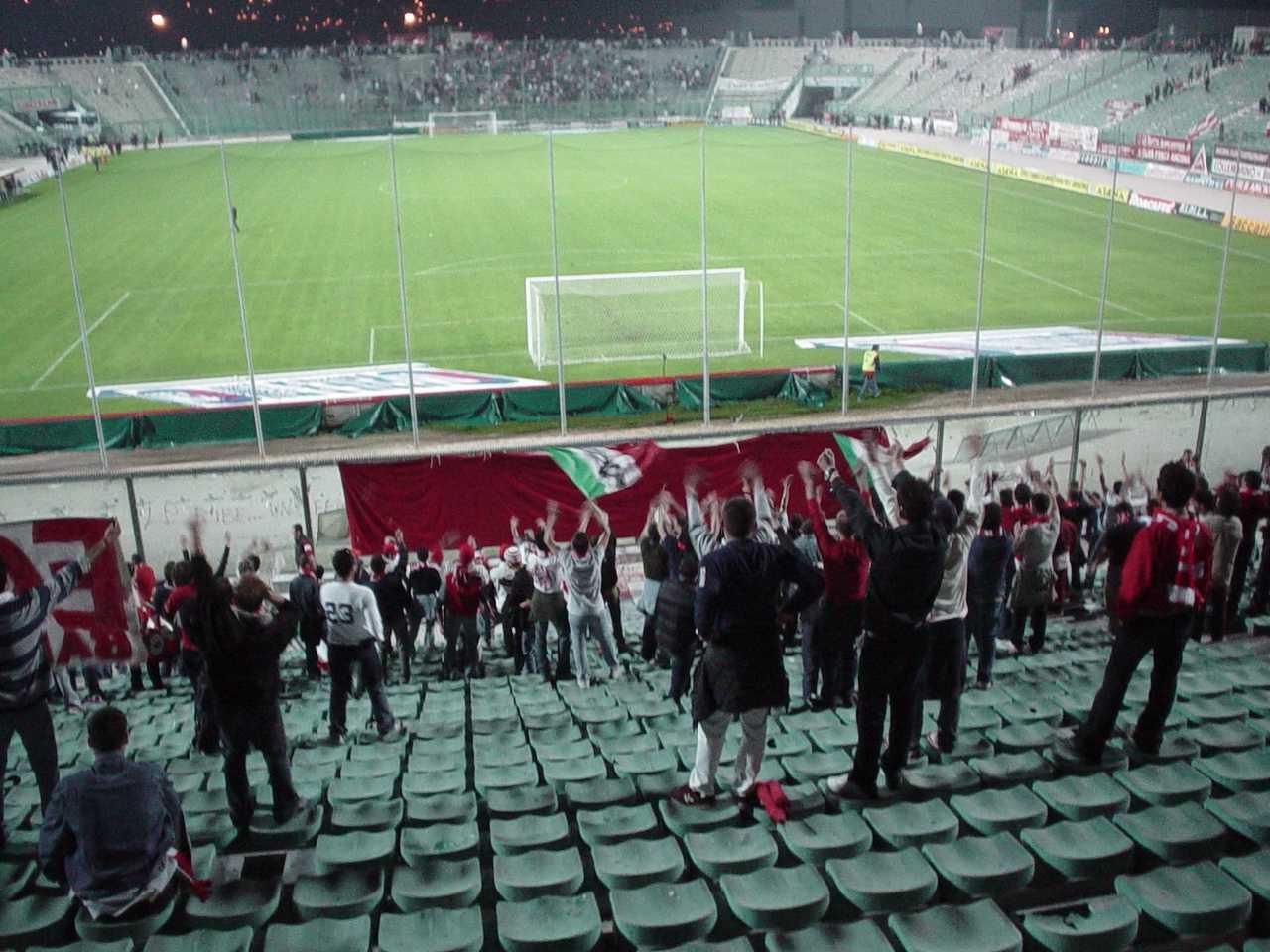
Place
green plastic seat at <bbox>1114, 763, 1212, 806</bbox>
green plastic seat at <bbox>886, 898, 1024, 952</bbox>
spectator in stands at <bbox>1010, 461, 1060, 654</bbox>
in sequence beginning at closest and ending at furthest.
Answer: green plastic seat at <bbox>886, 898, 1024, 952</bbox> < green plastic seat at <bbox>1114, 763, 1212, 806</bbox> < spectator in stands at <bbox>1010, 461, 1060, 654</bbox>

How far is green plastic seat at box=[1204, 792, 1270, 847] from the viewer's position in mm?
4168

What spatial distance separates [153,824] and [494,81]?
91.7 meters

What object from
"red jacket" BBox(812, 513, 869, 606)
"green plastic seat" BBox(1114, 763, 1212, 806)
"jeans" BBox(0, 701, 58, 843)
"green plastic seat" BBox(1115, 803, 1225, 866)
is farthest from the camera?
"red jacket" BBox(812, 513, 869, 606)

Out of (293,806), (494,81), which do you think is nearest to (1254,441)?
(293,806)

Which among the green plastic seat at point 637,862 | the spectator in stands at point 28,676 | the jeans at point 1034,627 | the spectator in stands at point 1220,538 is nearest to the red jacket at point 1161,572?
the green plastic seat at point 637,862

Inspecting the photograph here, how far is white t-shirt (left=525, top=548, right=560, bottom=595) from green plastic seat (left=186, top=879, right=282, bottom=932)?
4.61 meters

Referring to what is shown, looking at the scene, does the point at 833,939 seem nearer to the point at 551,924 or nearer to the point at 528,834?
the point at 551,924

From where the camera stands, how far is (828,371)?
21266mm

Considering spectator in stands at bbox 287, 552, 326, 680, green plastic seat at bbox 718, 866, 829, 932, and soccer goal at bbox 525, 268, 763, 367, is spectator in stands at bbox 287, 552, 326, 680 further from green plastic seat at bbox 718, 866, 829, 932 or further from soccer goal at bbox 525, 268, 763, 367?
soccer goal at bbox 525, 268, 763, 367

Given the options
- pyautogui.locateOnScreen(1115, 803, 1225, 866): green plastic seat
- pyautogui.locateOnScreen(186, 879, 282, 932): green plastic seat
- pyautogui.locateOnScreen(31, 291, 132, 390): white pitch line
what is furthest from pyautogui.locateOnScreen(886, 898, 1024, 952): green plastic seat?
pyautogui.locateOnScreen(31, 291, 132, 390): white pitch line

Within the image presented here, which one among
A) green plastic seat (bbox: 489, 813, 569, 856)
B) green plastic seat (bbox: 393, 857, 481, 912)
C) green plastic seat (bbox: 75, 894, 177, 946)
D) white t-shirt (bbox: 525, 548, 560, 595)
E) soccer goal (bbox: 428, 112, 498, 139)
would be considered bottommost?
white t-shirt (bbox: 525, 548, 560, 595)

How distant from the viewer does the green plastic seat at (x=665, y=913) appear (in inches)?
148

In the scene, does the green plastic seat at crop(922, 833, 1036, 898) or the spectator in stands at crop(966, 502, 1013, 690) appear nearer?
the green plastic seat at crop(922, 833, 1036, 898)

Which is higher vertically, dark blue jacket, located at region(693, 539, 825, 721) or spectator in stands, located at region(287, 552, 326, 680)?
dark blue jacket, located at region(693, 539, 825, 721)
